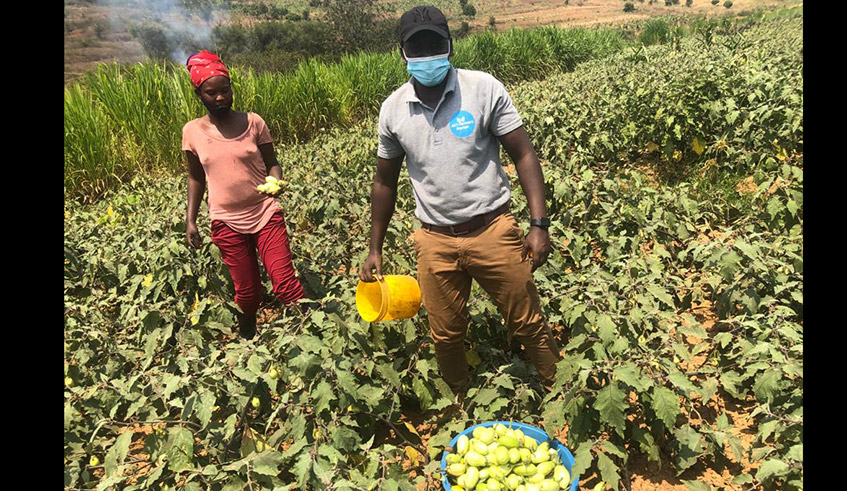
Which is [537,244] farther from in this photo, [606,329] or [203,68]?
[203,68]

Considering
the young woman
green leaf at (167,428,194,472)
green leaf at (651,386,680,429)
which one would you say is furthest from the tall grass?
green leaf at (651,386,680,429)

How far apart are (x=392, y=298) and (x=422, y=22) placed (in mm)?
1300

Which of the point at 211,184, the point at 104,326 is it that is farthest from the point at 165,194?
the point at 211,184

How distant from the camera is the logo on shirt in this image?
223 cm

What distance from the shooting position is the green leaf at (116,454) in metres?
2.17

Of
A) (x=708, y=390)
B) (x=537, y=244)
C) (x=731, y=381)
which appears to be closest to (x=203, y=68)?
(x=537, y=244)

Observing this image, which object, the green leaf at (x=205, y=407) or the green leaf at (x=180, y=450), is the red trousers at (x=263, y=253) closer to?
the green leaf at (x=205, y=407)

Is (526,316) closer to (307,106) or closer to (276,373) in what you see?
(276,373)

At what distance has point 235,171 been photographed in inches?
128

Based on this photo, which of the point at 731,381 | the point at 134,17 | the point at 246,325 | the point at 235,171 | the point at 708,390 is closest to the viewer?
the point at 708,390

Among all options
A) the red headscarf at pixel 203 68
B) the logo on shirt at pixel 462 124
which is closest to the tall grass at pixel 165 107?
the red headscarf at pixel 203 68

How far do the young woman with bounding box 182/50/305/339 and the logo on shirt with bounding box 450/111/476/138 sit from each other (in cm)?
151

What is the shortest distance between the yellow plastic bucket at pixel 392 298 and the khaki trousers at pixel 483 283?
0.11 metres

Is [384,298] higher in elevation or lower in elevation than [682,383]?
higher
